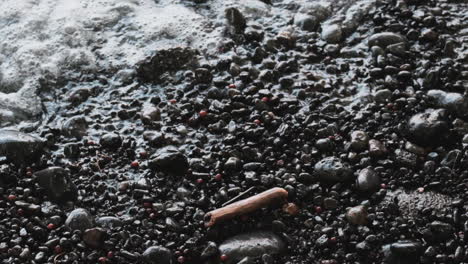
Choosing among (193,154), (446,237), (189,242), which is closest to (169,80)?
(193,154)

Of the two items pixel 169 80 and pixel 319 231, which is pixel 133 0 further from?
pixel 319 231

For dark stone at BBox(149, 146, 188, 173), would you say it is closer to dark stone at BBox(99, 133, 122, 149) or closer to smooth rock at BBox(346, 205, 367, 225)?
dark stone at BBox(99, 133, 122, 149)

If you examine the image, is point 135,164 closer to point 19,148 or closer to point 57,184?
point 57,184

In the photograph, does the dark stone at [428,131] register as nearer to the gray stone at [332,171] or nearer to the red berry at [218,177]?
the gray stone at [332,171]

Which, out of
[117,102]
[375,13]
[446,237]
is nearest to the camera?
[446,237]

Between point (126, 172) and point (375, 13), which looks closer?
point (126, 172)

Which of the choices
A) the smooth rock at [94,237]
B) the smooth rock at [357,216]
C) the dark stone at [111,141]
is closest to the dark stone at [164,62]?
the dark stone at [111,141]
